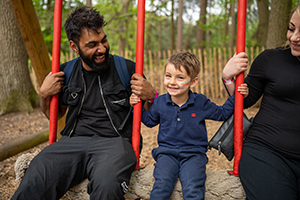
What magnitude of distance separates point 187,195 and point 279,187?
582 millimetres

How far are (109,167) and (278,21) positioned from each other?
5345 millimetres

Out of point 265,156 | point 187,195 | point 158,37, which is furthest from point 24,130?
point 158,37

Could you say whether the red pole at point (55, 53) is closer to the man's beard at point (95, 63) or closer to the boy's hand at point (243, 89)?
the man's beard at point (95, 63)

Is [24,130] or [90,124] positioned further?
[24,130]

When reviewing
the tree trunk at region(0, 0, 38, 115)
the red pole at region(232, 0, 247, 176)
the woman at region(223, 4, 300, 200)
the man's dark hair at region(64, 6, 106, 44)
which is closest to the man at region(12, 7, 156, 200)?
the man's dark hair at region(64, 6, 106, 44)

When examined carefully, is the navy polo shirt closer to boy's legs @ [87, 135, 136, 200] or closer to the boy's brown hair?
the boy's brown hair

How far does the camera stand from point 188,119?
1.99 meters

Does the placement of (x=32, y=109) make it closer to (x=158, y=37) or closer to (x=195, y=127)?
(x=195, y=127)

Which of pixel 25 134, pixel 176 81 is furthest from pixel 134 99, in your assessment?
pixel 25 134

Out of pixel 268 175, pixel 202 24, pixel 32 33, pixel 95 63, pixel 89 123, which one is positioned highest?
pixel 202 24

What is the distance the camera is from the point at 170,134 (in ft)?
6.50

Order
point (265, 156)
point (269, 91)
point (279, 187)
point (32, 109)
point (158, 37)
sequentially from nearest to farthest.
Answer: point (279, 187)
point (265, 156)
point (269, 91)
point (32, 109)
point (158, 37)

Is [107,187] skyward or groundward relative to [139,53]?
groundward

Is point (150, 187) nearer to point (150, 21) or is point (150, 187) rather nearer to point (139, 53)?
point (139, 53)
